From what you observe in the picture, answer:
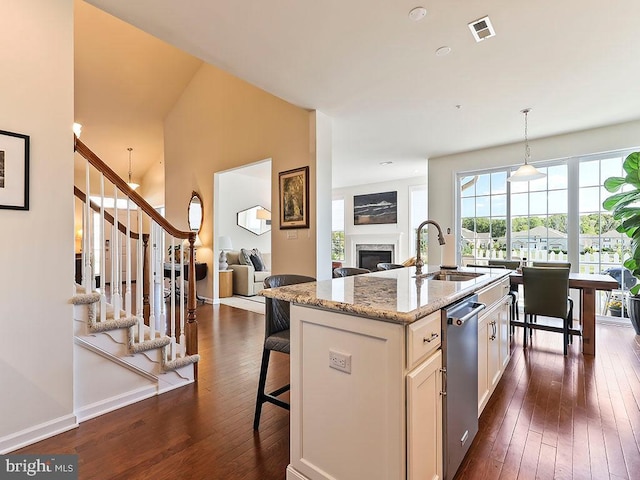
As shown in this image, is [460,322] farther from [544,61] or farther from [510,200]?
[510,200]

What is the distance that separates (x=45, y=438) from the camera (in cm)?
182

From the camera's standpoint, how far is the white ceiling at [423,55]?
6.95 feet

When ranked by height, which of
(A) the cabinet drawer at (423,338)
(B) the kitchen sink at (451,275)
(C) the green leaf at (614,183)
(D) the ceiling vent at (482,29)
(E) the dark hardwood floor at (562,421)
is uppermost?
(D) the ceiling vent at (482,29)

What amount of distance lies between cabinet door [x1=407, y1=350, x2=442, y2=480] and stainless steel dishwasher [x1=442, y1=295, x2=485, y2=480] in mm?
53

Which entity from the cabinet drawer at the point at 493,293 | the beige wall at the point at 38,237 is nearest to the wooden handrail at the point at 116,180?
the beige wall at the point at 38,237

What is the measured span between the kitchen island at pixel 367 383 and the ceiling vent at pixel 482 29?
1.91 meters

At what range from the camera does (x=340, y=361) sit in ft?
4.26

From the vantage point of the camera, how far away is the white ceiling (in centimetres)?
212

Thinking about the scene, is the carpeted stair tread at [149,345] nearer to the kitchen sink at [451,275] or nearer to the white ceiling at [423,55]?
the kitchen sink at [451,275]

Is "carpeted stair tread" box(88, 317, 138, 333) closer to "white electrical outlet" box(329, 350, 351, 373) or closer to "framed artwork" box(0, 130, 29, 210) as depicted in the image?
"framed artwork" box(0, 130, 29, 210)

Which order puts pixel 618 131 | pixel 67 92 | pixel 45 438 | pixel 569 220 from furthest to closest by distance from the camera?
pixel 569 220 < pixel 618 131 < pixel 67 92 < pixel 45 438

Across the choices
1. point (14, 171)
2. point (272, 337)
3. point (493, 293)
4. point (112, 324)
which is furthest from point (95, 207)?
point (493, 293)

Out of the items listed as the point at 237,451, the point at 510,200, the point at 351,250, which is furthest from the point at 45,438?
the point at 351,250

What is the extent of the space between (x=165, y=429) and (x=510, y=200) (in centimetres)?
544
